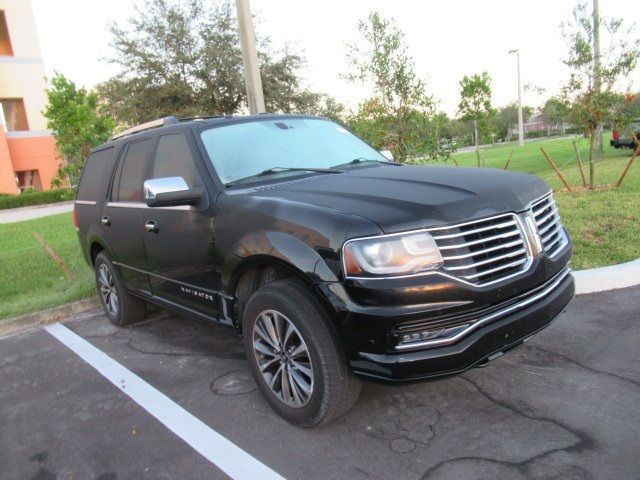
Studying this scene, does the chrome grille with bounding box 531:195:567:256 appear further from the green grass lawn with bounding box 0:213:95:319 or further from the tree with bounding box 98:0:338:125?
the tree with bounding box 98:0:338:125

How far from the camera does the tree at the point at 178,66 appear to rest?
26562 millimetres

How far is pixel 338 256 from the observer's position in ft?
8.69

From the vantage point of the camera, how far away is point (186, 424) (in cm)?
338

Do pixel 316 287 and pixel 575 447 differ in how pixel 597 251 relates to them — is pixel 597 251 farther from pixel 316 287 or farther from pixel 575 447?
pixel 316 287

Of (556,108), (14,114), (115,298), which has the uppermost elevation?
(14,114)

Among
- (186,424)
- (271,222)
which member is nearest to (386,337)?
(271,222)

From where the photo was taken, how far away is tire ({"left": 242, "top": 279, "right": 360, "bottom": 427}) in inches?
110

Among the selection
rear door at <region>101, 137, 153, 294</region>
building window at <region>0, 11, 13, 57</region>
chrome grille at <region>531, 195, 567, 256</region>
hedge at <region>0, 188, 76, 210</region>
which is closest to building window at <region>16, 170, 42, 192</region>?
hedge at <region>0, 188, 76, 210</region>

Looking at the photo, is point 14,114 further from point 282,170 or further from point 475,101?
point 282,170

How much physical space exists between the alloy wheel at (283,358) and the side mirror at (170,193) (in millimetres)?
957

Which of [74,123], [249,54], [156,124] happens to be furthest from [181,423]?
[74,123]

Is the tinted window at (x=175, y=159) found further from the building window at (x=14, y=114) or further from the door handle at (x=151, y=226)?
the building window at (x=14, y=114)

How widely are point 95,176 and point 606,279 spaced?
5.21m

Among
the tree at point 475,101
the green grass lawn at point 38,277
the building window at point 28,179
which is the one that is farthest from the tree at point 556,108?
the building window at point 28,179
